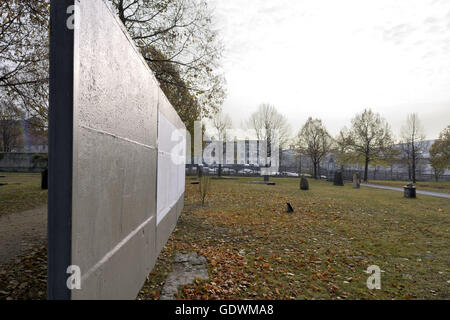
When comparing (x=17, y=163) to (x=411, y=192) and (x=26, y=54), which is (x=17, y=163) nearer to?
(x=26, y=54)

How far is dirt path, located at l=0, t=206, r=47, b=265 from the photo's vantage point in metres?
5.22

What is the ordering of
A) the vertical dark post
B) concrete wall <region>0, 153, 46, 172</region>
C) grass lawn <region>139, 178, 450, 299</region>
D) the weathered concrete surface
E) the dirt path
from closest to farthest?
the vertical dark post → the weathered concrete surface → grass lawn <region>139, 178, 450, 299</region> → the dirt path → concrete wall <region>0, 153, 46, 172</region>

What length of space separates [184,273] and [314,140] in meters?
40.6

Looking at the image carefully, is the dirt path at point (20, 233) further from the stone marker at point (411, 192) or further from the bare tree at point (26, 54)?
the stone marker at point (411, 192)

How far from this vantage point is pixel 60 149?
175 cm

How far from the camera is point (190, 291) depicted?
12.5 feet

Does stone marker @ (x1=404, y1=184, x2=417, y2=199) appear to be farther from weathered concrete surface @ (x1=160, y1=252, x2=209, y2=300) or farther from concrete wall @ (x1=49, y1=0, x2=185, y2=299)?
concrete wall @ (x1=49, y1=0, x2=185, y2=299)

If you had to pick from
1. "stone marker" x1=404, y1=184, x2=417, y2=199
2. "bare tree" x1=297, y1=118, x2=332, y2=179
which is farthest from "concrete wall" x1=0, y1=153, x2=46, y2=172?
"stone marker" x1=404, y1=184, x2=417, y2=199

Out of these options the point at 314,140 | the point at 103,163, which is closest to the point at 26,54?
the point at 103,163

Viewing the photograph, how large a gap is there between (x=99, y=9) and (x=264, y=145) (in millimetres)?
41299

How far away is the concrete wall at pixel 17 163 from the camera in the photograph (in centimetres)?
3443

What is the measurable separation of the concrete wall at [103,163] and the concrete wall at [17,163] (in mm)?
39283

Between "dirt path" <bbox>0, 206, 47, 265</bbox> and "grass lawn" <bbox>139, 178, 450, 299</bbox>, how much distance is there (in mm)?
2990

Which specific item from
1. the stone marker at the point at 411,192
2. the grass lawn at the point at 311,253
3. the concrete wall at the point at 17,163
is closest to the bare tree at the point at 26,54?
the grass lawn at the point at 311,253
